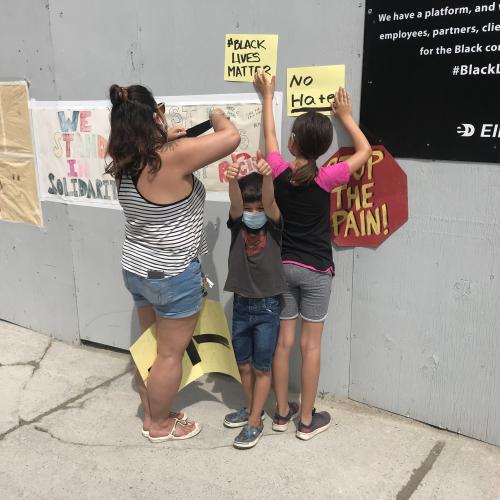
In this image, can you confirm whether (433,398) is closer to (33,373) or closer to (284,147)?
(284,147)

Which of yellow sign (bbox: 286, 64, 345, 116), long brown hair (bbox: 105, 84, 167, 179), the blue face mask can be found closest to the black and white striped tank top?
long brown hair (bbox: 105, 84, 167, 179)

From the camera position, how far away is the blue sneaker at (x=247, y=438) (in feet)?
8.83

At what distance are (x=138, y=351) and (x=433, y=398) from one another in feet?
5.25

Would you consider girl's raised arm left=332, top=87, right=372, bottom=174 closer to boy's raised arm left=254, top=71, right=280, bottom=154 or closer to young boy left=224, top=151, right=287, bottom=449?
boy's raised arm left=254, top=71, right=280, bottom=154

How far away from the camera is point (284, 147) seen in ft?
9.56

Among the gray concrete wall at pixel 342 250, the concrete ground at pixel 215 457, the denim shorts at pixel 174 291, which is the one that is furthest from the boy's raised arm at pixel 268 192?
the concrete ground at pixel 215 457

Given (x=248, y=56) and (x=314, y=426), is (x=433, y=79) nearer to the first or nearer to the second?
(x=248, y=56)

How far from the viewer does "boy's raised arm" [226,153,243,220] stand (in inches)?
92.9

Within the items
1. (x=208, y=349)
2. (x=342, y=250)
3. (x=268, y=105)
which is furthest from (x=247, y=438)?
(x=268, y=105)

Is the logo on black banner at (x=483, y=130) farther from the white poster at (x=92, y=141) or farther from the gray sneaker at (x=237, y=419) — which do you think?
the gray sneaker at (x=237, y=419)

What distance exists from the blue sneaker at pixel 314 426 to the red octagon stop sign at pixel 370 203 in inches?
37.5

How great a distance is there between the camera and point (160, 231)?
247 centimetres

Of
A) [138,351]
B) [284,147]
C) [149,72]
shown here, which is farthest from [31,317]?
[284,147]

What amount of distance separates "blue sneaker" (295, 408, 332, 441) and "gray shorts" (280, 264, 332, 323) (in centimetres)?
57
